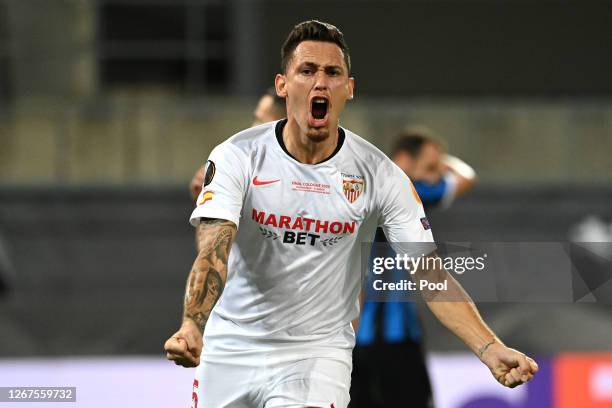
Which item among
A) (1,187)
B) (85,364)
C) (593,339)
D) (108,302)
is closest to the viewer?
(85,364)

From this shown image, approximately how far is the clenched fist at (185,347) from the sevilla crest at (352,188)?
863mm

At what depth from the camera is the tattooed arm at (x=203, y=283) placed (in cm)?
329

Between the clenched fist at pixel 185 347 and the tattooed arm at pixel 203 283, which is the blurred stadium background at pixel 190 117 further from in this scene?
the clenched fist at pixel 185 347

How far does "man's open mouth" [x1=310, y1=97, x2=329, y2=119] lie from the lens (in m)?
3.92

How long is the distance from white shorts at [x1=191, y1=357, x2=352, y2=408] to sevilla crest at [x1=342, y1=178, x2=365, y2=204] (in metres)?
A: 0.57

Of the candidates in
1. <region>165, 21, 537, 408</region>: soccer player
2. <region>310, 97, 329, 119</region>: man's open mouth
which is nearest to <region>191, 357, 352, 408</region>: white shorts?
<region>165, 21, 537, 408</region>: soccer player

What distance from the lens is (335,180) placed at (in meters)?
4.00

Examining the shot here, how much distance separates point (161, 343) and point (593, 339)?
334 cm

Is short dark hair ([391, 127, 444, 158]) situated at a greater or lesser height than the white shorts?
greater

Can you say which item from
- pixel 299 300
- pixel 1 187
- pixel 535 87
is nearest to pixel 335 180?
pixel 299 300

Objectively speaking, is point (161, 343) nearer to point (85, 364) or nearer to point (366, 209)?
point (85, 364)

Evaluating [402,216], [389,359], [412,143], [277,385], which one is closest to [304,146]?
[402,216]

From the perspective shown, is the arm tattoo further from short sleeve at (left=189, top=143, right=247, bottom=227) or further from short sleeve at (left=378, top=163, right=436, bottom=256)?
short sleeve at (left=378, top=163, right=436, bottom=256)

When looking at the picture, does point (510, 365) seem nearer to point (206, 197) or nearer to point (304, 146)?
point (304, 146)
